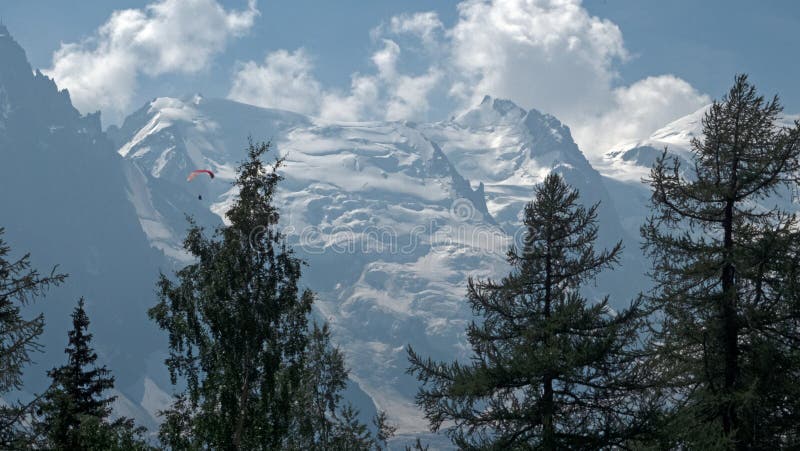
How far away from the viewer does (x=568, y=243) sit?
19000 millimetres

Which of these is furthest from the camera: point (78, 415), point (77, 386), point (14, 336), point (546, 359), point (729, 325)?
point (77, 386)

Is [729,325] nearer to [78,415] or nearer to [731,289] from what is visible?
[731,289]

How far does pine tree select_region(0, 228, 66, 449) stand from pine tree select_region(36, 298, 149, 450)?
524 millimetres

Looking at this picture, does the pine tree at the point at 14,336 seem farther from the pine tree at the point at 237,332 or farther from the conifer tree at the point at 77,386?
the pine tree at the point at 237,332

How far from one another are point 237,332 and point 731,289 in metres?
15.5

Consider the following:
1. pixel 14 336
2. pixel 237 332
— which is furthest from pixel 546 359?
pixel 237 332

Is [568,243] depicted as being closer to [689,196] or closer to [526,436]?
[689,196]

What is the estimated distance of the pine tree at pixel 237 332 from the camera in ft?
82.8

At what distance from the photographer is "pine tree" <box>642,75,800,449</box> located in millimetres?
16656

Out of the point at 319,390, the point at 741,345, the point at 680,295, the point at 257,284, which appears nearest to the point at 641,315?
the point at 680,295

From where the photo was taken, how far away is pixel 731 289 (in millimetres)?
17016

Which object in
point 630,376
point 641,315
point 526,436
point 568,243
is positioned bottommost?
point 526,436

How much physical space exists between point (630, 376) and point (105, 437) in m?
14.0

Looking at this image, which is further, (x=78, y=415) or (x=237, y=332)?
(x=237, y=332)
